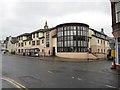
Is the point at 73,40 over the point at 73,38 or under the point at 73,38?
under

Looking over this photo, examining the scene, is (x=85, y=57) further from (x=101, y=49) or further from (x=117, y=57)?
(x=117, y=57)

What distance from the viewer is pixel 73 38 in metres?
56.5

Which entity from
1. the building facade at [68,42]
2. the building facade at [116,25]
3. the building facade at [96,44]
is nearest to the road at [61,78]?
the building facade at [116,25]

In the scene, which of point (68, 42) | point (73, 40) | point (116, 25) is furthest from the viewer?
point (68, 42)

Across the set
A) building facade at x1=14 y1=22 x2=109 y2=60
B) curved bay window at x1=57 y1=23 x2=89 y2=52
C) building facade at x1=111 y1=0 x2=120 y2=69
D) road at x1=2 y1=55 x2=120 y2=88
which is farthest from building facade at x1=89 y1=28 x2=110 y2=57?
road at x1=2 y1=55 x2=120 y2=88

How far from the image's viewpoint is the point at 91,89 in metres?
10.9

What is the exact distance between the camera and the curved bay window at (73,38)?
2204 inches

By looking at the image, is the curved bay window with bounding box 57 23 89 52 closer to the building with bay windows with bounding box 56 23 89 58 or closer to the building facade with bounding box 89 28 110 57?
the building with bay windows with bounding box 56 23 89 58

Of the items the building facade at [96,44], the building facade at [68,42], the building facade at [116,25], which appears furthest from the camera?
the building facade at [96,44]

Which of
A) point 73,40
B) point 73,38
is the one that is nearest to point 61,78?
point 73,40

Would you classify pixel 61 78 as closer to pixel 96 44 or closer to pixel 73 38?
pixel 73 38

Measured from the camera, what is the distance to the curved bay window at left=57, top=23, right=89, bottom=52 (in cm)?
5598

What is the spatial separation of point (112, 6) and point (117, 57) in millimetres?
5931

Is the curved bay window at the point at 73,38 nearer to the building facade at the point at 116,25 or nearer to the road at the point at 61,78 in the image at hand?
the building facade at the point at 116,25
